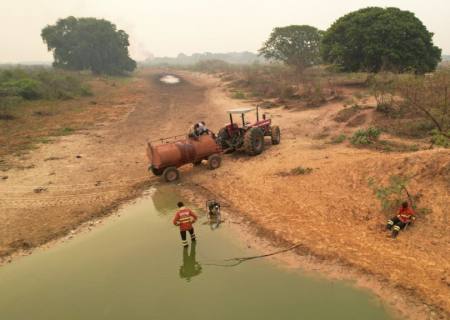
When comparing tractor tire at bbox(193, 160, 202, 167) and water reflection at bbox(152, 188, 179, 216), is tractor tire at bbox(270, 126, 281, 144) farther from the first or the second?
water reflection at bbox(152, 188, 179, 216)

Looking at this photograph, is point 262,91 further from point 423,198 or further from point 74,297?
point 74,297

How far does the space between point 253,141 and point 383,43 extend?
18.4 meters

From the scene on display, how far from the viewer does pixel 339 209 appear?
9.87 metres

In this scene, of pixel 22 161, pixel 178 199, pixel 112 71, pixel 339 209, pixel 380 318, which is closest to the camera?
pixel 380 318

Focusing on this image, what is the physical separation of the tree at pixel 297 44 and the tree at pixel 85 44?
28.9 m

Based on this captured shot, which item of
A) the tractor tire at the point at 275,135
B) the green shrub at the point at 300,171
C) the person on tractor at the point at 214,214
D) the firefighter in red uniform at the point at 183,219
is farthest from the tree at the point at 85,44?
the firefighter in red uniform at the point at 183,219

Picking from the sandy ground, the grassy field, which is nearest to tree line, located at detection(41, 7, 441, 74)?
the sandy ground

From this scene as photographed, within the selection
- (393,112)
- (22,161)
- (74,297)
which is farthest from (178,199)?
(393,112)

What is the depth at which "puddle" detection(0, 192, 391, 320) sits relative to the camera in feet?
22.5

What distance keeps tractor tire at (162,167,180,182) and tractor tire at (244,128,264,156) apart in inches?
122

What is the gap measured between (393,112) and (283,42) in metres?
27.2

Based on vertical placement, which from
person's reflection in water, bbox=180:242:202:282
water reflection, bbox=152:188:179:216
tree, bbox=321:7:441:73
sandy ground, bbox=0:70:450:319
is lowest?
person's reflection in water, bbox=180:242:202:282

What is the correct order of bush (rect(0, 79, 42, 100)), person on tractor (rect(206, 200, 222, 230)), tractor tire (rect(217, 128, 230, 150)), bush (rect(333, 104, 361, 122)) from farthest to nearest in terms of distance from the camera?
bush (rect(0, 79, 42, 100)), bush (rect(333, 104, 361, 122)), tractor tire (rect(217, 128, 230, 150)), person on tractor (rect(206, 200, 222, 230))

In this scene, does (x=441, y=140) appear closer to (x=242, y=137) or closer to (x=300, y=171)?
(x=300, y=171)
